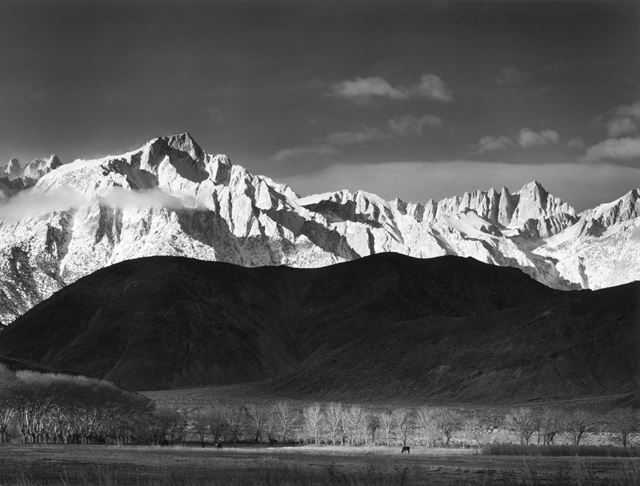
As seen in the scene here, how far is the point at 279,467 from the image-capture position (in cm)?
8512

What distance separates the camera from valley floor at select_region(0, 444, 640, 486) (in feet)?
230

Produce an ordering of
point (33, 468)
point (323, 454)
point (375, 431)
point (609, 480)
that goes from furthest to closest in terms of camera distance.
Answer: point (375, 431) < point (323, 454) < point (33, 468) < point (609, 480)

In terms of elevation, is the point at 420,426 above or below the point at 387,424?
below

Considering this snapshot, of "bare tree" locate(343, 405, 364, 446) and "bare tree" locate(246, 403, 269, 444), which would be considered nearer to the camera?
"bare tree" locate(343, 405, 364, 446)

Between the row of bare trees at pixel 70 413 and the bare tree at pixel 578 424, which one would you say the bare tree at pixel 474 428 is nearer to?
the bare tree at pixel 578 424

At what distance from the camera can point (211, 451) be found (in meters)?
128

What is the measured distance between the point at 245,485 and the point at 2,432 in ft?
299

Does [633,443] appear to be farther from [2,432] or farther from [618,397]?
[2,432]

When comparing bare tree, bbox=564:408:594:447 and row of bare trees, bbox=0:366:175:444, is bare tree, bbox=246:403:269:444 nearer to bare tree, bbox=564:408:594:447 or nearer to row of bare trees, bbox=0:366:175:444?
row of bare trees, bbox=0:366:175:444

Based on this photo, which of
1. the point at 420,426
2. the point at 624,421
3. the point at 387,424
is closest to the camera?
the point at 624,421

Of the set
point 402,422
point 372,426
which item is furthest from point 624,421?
point 372,426

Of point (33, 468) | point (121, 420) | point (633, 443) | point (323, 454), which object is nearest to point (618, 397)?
point (633, 443)

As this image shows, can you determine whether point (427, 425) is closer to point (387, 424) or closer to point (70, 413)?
point (387, 424)

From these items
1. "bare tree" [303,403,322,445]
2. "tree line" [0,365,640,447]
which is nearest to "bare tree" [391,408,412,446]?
"tree line" [0,365,640,447]
